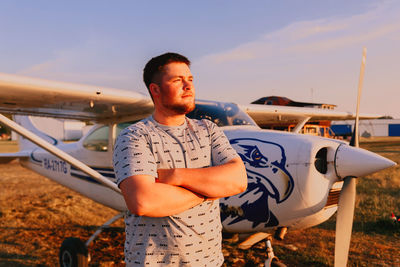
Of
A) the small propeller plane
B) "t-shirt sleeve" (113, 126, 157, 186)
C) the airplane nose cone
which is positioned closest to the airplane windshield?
the small propeller plane

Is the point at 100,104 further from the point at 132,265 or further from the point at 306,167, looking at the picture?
the point at 132,265

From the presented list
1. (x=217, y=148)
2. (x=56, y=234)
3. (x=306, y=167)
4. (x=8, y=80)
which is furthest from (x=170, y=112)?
(x=56, y=234)

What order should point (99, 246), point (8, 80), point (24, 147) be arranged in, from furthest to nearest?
point (24, 147) → point (99, 246) → point (8, 80)

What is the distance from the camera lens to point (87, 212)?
262 inches

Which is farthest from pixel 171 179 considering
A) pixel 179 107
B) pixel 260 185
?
pixel 260 185

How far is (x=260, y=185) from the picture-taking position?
278 centimetres

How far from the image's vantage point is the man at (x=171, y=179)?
3.87ft

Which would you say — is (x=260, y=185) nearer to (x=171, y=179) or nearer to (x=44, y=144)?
(x=171, y=179)

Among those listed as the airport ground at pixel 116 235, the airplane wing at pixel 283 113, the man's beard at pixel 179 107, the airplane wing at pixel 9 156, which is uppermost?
the man's beard at pixel 179 107

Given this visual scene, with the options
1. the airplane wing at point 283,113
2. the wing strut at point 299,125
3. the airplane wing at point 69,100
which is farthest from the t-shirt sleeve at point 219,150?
the wing strut at point 299,125

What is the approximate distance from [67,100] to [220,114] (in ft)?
6.53

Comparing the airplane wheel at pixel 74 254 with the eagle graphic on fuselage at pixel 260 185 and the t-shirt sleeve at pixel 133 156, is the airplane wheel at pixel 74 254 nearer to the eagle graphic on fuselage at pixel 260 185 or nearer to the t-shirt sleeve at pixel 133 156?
the eagle graphic on fuselage at pixel 260 185

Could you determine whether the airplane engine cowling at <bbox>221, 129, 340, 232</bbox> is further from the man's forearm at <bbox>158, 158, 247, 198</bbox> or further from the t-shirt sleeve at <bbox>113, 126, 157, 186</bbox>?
the t-shirt sleeve at <bbox>113, 126, 157, 186</bbox>

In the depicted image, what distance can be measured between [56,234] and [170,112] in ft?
16.3
